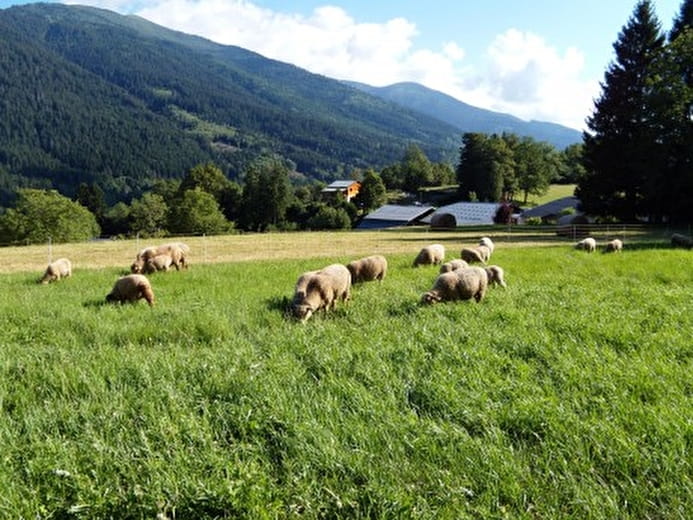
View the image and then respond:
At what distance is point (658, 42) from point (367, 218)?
183 feet

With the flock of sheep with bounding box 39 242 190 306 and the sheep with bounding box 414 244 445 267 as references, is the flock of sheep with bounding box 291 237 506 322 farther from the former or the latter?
the sheep with bounding box 414 244 445 267

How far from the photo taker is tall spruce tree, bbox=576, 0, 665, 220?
164 feet

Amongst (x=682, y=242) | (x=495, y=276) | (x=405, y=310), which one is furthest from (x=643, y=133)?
(x=405, y=310)

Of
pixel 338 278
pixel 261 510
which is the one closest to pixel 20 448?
pixel 261 510

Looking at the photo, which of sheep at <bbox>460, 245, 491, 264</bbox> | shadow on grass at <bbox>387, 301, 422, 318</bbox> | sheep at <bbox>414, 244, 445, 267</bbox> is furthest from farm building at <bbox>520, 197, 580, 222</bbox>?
shadow on grass at <bbox>387, 301, 422, 318</bbox>

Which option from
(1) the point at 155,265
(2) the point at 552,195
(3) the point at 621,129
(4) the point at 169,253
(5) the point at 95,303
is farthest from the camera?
(2) the point at 552,195

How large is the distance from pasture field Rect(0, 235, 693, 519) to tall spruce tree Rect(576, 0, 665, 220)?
45.8 meters

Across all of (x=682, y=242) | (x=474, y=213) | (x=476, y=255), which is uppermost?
(x=474, y=213)

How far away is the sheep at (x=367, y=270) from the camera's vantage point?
1775 cm

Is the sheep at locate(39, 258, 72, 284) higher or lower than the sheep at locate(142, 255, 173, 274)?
lower

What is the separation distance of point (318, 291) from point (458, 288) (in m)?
3.67

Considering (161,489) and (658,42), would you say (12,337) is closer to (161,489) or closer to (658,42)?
(161,489)

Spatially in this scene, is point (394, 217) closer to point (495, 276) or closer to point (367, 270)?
point (367, 270)

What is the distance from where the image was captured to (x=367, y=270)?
17953 mm
